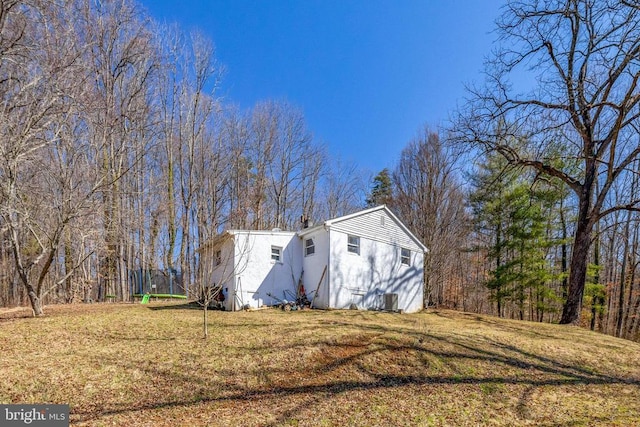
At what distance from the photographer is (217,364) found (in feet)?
21.4

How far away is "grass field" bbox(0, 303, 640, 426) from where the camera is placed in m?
5.14

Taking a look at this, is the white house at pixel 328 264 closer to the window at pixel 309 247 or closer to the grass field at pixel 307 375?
the window at pixel 309 247

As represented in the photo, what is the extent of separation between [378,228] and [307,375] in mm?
10259

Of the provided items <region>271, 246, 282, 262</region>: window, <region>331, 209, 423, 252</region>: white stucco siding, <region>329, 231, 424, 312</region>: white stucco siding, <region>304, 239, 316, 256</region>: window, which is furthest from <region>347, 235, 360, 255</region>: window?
<region>271, 246, 282, 262</region>: window

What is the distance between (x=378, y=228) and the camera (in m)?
15.9

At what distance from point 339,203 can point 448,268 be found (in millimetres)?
10203

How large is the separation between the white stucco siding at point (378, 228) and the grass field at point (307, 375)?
236 inches

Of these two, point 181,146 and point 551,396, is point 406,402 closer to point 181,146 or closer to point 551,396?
point 551,396

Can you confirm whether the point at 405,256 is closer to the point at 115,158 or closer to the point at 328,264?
the point at 328,264

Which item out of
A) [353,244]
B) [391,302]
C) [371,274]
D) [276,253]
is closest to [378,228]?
[353,244]

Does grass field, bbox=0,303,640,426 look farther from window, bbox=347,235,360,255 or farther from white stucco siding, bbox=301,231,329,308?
window, bbox=347,235,360,255

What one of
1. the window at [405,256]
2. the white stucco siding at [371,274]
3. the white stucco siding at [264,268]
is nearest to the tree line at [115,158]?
the white stucco siding at [264,268]

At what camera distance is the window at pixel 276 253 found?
14399mm

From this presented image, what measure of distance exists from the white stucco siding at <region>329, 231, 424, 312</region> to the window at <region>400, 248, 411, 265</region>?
0.19 meters
